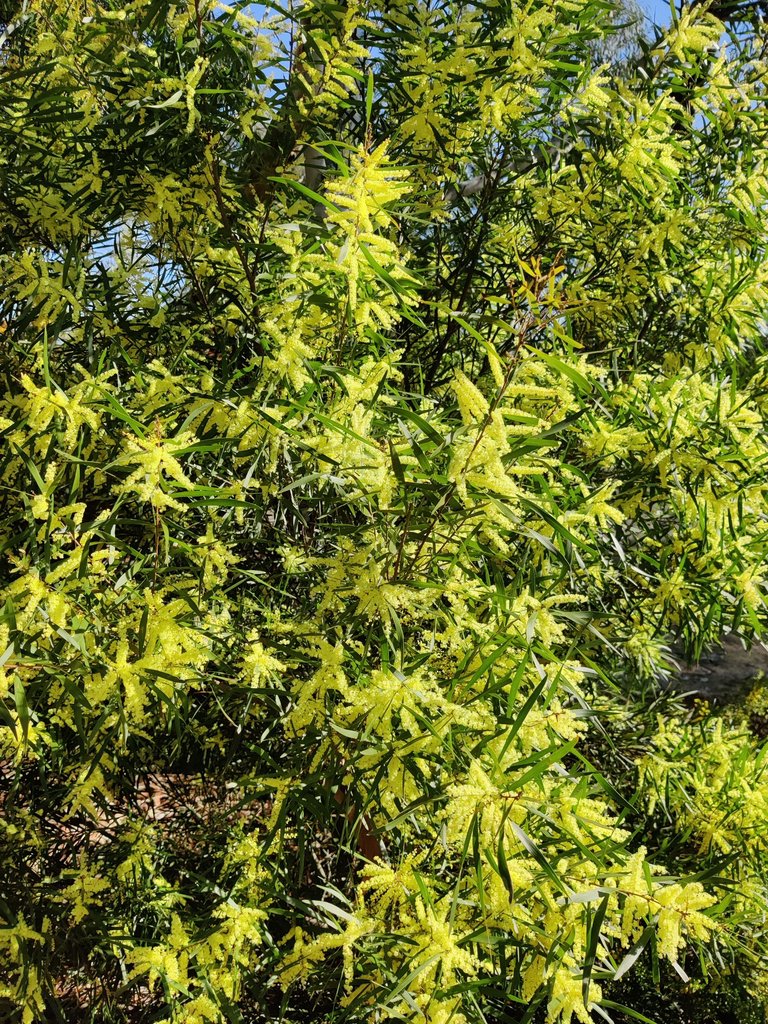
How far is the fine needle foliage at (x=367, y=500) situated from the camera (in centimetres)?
176

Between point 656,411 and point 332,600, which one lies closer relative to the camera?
point 332,600

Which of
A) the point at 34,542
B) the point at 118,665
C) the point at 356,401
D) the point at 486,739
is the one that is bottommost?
the point at 486,739

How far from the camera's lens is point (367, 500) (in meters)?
1.88

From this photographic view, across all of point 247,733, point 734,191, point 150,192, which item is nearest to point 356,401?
point 150,192

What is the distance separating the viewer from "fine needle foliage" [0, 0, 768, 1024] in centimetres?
176

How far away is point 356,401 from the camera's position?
2014mm

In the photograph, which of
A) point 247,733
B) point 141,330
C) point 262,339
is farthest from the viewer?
point 247,733

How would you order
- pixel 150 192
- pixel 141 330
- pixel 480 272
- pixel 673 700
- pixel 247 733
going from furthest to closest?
pixel 673 700 < pixel 480 272 < pixel 247 733 < pixel 141 330 < pixel 150 192

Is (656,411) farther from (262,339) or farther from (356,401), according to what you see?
(262,339)

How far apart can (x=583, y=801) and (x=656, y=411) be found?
3.96 feet

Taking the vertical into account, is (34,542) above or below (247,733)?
above

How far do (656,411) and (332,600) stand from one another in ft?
3.99

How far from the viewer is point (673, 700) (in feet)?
12.7

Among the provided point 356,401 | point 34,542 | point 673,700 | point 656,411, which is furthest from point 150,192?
point 673,700
